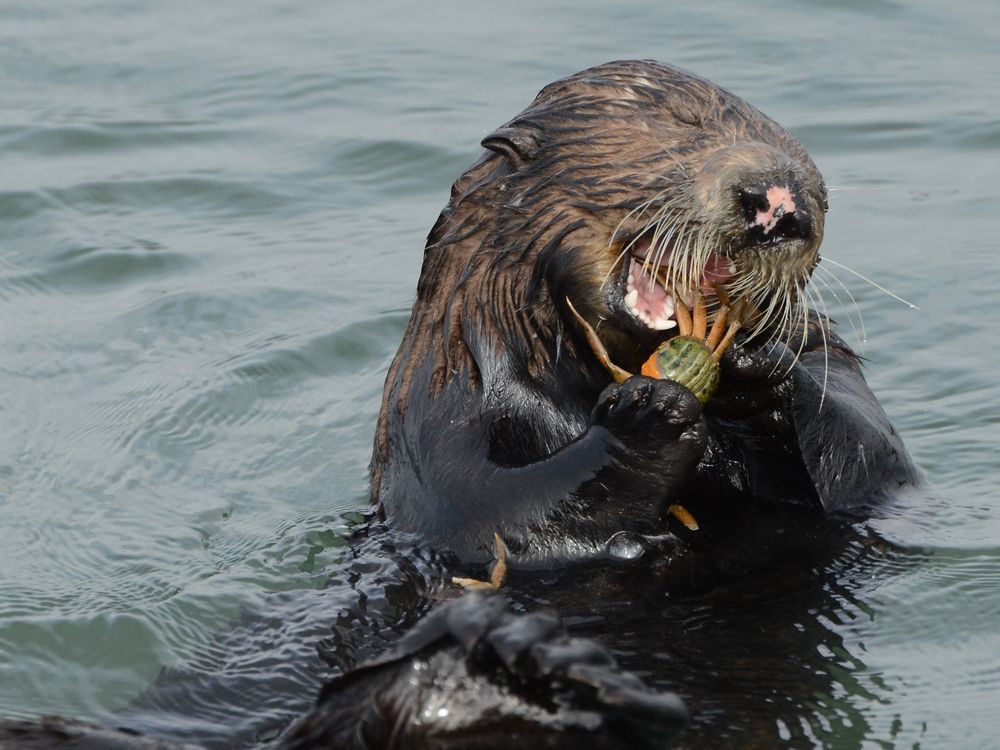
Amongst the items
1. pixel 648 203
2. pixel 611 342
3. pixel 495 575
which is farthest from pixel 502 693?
pixel 648 203

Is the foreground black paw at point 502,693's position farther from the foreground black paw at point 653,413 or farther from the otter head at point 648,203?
the otter head at point 648,203

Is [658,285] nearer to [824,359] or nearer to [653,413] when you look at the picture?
[653,413]

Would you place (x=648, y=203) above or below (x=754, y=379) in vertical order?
above

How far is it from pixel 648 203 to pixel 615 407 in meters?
0.63

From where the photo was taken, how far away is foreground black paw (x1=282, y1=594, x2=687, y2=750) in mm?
3225

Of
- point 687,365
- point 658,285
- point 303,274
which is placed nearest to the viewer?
point 687,365

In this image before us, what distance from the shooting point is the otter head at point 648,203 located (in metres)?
4.57

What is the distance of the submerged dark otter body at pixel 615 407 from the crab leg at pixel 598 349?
0.02 m

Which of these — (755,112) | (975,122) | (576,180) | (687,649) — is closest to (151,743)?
(687,649)

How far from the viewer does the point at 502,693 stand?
3.31m

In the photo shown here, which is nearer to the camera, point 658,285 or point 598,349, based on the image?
point 598,349

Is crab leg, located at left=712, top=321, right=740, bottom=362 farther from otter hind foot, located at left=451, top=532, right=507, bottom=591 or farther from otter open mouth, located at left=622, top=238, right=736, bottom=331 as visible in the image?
otter hind foot, located at left=451, top=532, right=507, bottom=591

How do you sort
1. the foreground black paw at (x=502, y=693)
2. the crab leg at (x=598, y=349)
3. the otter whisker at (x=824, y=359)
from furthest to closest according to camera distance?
1. the otter whisker at (x=824, y=359)
2. the crab leg at (x=598, y=349)
3. the foreground black paw at (x=502, y=693)

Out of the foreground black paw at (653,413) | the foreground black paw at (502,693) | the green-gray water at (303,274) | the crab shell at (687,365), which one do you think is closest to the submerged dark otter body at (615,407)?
the foreground black paw at (653,413)
